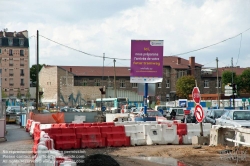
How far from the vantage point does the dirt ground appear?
13117 mm

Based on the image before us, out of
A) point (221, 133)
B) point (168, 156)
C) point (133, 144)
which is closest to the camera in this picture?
point (168, 156)

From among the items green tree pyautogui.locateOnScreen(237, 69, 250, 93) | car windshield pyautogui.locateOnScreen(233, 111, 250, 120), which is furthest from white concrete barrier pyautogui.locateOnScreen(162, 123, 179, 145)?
green tree pyautogui.locateOnScreen(237, 69, 250, 93)

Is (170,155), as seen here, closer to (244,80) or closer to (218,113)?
(218,113)

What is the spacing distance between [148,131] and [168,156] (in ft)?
13.9

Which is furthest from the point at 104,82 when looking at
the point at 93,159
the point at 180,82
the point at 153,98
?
the point at 93,159

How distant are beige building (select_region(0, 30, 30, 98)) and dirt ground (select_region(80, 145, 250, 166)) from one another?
96.9 metres

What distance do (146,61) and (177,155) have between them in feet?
44.4

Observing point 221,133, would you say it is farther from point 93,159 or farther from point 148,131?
point 93,159

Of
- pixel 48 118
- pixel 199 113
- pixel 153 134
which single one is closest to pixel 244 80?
pixel 48 118

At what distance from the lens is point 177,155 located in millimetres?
15094

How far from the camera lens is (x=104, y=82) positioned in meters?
99.5

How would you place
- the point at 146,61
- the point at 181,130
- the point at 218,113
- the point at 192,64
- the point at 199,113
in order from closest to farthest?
the point at 199,113
the point at 181,130
the point at 146,61
the point at 218,113
the point at 192,64

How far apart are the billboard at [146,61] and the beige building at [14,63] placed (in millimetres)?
86347

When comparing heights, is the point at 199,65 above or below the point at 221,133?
above
